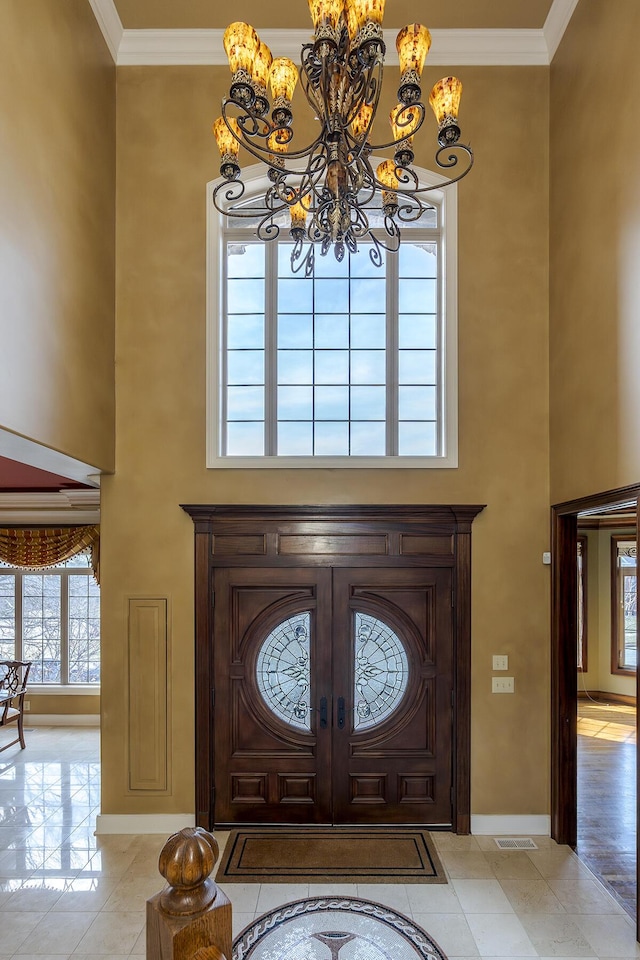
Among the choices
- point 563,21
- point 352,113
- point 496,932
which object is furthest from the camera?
point 563,21

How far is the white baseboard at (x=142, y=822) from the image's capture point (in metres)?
4.95

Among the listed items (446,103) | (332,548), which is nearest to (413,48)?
(446,103)

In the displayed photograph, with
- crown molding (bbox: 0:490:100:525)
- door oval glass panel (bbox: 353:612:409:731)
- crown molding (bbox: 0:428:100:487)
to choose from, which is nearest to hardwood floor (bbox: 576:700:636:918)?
door oval glass panel (bbox: 353:612:409:731)

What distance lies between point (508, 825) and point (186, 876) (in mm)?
4845

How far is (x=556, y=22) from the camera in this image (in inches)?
194

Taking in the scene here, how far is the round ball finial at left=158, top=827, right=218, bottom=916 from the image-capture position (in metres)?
Result: 0.86

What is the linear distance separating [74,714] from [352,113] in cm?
778

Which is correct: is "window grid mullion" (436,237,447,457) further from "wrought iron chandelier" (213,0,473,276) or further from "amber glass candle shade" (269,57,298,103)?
"amber glass candle shade" (269,57,298,103)

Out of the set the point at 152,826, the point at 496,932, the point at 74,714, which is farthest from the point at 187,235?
the point at 74,714

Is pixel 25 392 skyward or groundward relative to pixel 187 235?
groundward

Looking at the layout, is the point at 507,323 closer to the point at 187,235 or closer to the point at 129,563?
the point at 187,235

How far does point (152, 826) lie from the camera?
4949 millimetres

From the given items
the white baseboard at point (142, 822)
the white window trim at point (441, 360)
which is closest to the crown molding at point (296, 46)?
the white window trim at point (441, 360)

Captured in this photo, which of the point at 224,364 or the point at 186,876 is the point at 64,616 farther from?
the point at 186,876
